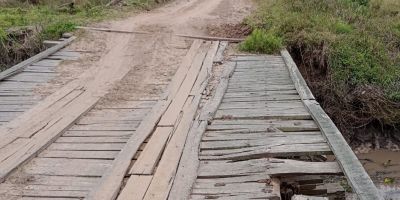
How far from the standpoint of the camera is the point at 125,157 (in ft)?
14.5

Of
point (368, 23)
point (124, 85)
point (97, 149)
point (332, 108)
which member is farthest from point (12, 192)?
point (368, 23)

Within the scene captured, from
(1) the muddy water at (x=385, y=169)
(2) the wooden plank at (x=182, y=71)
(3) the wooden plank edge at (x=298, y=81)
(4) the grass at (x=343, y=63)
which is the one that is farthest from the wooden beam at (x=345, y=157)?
(4) the grass at (x=343, y=63)

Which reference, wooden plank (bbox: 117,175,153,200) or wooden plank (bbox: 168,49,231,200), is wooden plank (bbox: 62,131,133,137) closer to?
wooden plank (bbox: 168,49,231,200)

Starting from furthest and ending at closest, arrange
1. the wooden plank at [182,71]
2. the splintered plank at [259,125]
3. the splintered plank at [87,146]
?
the wooden plank at [182,71], the splintered plank at [259,125], the splintered plank at [87,146]

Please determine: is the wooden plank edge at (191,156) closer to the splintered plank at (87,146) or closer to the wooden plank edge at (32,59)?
the splintered plank at (87,146)

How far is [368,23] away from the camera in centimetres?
1184

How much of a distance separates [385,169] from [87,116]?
5.23 m

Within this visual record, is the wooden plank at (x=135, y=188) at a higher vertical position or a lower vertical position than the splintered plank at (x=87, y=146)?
higher

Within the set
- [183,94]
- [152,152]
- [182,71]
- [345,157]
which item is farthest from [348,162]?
[182,71]

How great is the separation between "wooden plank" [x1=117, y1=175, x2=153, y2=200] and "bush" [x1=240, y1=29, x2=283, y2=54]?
550cm

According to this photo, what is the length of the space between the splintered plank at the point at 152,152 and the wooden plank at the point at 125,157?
0.25 feet

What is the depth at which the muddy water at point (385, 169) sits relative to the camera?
305 inches

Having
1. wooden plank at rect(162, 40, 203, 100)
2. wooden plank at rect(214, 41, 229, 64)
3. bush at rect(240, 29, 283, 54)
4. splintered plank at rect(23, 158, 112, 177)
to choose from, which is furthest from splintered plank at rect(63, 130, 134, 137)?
bush at rect(240, 29, 283, 54)

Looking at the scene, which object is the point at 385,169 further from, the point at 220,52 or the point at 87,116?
the point at 87,116
